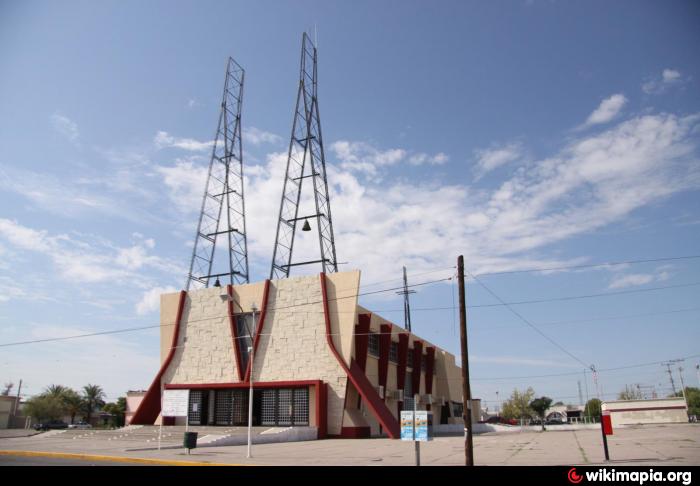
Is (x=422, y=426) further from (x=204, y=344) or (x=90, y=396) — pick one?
(x=90, y=396)

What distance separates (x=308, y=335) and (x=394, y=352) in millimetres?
13784

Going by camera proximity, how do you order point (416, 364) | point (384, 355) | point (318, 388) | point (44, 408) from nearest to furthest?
point (318, 388) < point (384, 355) < point (416, 364) < point (44, 408)

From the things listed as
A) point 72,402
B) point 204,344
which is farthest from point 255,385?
point 72,402

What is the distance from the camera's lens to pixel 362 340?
4297 cm

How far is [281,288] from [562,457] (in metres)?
26.5

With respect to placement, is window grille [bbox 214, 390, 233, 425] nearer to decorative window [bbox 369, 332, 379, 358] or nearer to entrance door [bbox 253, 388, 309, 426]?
entrance door [bbox 253, 388, 309, 426]

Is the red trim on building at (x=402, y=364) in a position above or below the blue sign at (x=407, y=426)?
above

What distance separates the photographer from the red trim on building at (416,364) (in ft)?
185

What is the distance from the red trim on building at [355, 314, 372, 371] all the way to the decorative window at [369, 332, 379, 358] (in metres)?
3.01

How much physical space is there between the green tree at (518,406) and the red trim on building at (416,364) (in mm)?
51815

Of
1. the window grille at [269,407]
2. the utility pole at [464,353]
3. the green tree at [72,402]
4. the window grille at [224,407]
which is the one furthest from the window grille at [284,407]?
the green tree at [72,402]

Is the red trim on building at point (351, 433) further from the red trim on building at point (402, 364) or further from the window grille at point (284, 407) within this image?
the red trim on building at point (402, 364)

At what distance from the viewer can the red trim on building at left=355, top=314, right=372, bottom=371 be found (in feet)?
141
